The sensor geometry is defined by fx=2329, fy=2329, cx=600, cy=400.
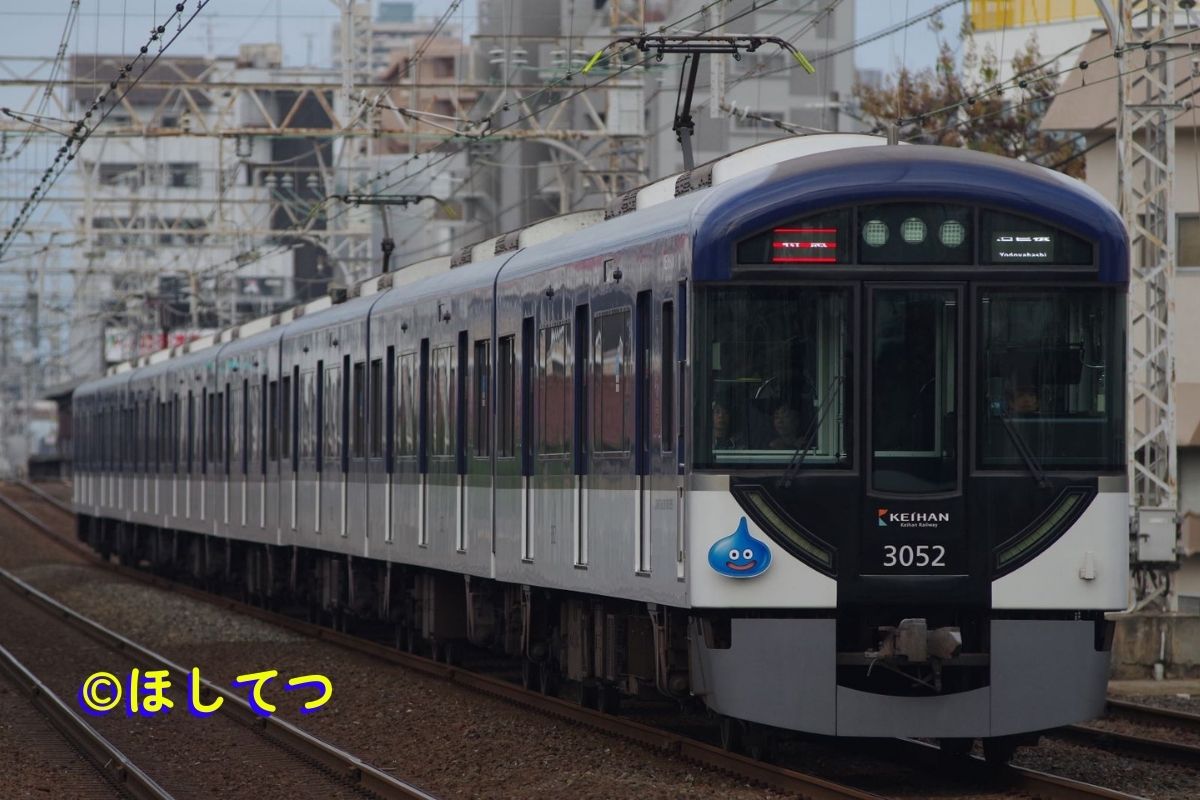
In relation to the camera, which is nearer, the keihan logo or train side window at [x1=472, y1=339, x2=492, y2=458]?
the keihan logo

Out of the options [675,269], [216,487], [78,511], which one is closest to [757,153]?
[675,269]

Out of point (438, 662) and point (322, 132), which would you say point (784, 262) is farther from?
point (322, 132)

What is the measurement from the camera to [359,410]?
782 inches

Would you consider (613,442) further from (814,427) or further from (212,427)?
(212,427)

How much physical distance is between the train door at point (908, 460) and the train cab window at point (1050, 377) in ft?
0.52

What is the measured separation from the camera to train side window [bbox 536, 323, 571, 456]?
1320 centimetres

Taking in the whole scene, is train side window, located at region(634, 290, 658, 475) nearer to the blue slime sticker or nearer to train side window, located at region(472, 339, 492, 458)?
the blue slime sticker

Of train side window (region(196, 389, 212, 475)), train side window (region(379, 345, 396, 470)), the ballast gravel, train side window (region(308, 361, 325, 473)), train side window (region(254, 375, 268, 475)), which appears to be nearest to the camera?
the ballast gravel

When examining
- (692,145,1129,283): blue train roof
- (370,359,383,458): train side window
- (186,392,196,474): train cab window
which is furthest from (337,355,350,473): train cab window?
(692,145,1129,283): blue train roof

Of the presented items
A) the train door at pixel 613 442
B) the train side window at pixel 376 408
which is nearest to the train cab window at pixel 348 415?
the train side window at pixel 376 408

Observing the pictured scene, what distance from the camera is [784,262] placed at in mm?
10602

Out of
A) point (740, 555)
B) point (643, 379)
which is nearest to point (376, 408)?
point (643, 379)

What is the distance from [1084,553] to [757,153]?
262cm

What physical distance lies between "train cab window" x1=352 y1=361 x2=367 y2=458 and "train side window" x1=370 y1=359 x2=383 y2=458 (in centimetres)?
28
